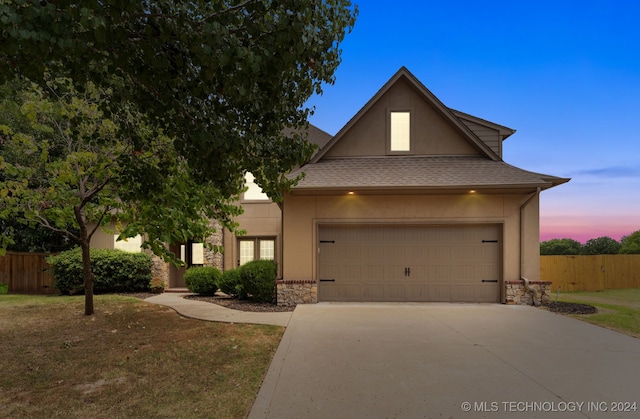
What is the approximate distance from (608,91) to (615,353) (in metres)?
15.2

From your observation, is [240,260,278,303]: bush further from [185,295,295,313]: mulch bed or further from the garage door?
the garage door

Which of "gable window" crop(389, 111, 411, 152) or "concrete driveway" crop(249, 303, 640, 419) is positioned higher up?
"gable window" crop(389, 111, 411, 152)

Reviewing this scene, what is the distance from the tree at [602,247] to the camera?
31906 millimetres

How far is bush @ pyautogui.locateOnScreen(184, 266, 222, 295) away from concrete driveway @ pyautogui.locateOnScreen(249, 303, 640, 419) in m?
5.17

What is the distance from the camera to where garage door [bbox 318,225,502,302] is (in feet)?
32.2

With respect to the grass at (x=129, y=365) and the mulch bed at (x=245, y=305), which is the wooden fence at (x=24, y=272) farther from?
the mulch bed at (x=245, y=305)

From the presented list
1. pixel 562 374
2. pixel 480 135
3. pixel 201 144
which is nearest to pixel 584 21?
pixel 480 135

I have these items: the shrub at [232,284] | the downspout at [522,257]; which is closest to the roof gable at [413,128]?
the downspout at [522,257]

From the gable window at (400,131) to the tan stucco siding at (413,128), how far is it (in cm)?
14

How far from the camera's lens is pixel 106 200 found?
7828 millimetres

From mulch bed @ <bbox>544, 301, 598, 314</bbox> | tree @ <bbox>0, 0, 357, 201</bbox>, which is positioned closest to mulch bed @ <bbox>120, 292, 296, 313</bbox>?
tree @ <bbox>0, 0, 357, 201</bbox>

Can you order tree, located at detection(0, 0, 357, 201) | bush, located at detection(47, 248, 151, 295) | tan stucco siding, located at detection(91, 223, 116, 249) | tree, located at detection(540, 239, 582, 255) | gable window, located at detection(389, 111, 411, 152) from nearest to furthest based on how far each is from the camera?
tree, located at detection(0, 0, 357, 201) → gable window, located at detection(389, 111, 411, 152) → bush, located at detection(47, 248, 151, 295) → tan stucco siding, located at detection(91, 223, 116, 249) → tree, located at detection(540, 239, 582, 255)

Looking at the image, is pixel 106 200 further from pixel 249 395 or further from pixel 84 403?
pixel 249 395

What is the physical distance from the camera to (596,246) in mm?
32656
